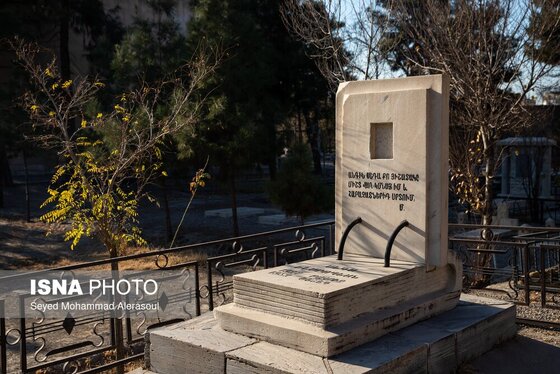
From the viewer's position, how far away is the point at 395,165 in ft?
19.1

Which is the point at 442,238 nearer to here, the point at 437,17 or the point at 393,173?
the point at 393,173

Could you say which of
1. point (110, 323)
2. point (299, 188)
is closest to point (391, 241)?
point (110, 323)

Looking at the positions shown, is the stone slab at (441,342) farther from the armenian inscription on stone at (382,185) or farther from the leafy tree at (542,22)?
the leafy tree at (542,22)

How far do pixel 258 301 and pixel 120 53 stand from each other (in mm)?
15843

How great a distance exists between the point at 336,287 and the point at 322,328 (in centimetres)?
35

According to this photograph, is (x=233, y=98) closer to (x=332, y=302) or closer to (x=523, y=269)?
(x=523, y=269)

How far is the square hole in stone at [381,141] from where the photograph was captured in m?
5.93

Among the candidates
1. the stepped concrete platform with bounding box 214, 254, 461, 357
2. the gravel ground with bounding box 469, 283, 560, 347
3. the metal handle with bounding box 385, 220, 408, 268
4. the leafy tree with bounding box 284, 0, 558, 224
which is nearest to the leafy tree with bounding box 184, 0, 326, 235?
the leafy tree with bounding box 284, 0, 558, 224

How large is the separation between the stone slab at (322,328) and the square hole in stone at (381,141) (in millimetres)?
1364

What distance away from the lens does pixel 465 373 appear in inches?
204

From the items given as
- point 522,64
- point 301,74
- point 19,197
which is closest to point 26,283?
point 522,64

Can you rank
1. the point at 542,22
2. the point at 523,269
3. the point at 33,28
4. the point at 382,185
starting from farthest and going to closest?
the point at 33,28 → the point at 542,22 → the point at 523,269 → the point at 382,185

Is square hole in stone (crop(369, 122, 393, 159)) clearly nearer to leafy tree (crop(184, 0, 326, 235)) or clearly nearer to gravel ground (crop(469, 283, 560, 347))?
gravel ground (crop(469, 283, 560, 347))

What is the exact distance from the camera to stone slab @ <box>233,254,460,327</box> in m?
4.82
